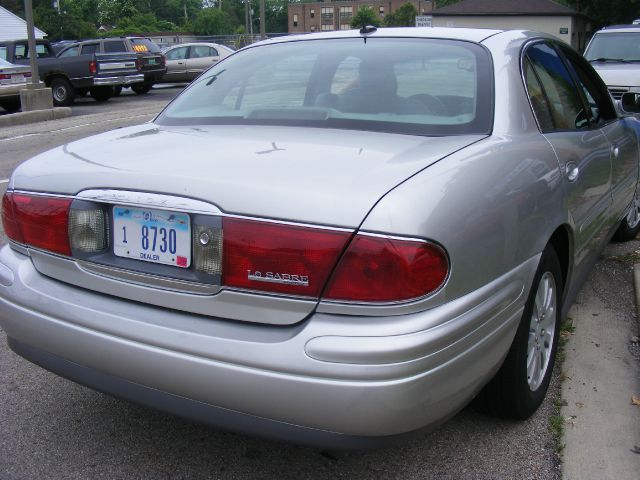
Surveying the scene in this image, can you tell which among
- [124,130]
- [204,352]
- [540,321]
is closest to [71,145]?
[124,130]

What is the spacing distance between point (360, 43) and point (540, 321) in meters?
1.51

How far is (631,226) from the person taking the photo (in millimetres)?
5547

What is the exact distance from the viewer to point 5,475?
259 centimetres

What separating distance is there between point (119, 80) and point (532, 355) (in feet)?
64.8

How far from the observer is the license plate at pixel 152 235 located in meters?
2.19

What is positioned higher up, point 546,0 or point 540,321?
point 546,0

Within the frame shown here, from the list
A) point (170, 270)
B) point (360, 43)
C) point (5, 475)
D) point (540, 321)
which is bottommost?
point (5, 475)

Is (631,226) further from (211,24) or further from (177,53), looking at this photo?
(211,24)

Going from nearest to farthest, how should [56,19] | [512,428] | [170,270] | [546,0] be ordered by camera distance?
[170,270]
[512,428]
[546,0]
[56,19]

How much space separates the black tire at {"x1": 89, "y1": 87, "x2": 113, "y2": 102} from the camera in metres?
21.3

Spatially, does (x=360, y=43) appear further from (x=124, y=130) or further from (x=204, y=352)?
(x=204, y=352)

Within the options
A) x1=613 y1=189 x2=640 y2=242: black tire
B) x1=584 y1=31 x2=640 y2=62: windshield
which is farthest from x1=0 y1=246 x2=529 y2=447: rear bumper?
x1=584 y1=31 x2=640 y2=62: windshield

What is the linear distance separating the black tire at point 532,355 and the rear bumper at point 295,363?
25 cm

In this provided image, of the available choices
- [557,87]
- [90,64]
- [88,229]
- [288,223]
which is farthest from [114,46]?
[288,223]
